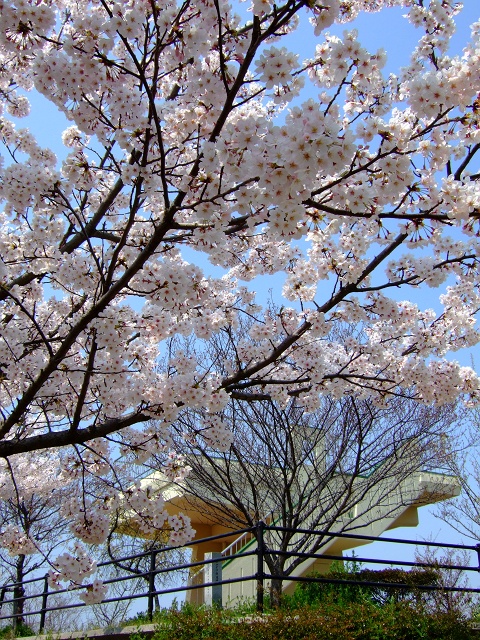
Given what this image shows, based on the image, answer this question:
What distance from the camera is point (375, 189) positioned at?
345cm

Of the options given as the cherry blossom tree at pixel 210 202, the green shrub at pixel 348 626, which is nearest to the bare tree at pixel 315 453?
the cherry blossom tree at pixel 210 202

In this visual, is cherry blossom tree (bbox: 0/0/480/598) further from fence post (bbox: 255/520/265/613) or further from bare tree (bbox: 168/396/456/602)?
bare tree (bbox: 168/396/456/602)

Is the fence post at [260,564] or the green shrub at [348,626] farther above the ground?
the fence post at [260,564]

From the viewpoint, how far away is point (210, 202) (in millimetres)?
3211

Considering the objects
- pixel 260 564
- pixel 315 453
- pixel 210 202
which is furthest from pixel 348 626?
pixel 315 453

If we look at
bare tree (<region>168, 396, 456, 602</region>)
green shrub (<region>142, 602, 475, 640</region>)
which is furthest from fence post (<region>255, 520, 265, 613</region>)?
bare tree (<region>168, 396, 456, 602</region>)

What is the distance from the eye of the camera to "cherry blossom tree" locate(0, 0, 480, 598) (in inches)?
121

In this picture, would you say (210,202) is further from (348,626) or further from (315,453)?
(315,453)

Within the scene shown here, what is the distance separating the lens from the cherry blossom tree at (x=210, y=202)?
3.08 metres

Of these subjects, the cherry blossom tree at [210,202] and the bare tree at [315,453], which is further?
the bare tree at [315,453]

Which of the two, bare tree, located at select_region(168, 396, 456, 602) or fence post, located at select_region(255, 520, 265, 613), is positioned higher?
bare tree, located at select_region(168, 396, 456, 602)

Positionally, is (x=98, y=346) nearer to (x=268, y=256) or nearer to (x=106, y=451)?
(x=106, y=451)

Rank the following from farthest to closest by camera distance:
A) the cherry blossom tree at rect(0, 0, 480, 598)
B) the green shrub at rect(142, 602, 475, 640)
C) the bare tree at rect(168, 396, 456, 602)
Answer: the bare tree at rect(168, 396, 456, 602) → the green shrub at rect(142, 602, 475, 640) → the cherry blossom tree at rect(0, 0, 480, 598)

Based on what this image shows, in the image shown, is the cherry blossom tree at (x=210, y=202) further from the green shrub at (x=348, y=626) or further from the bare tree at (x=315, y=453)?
the bare tree at (x=315, y=453)
